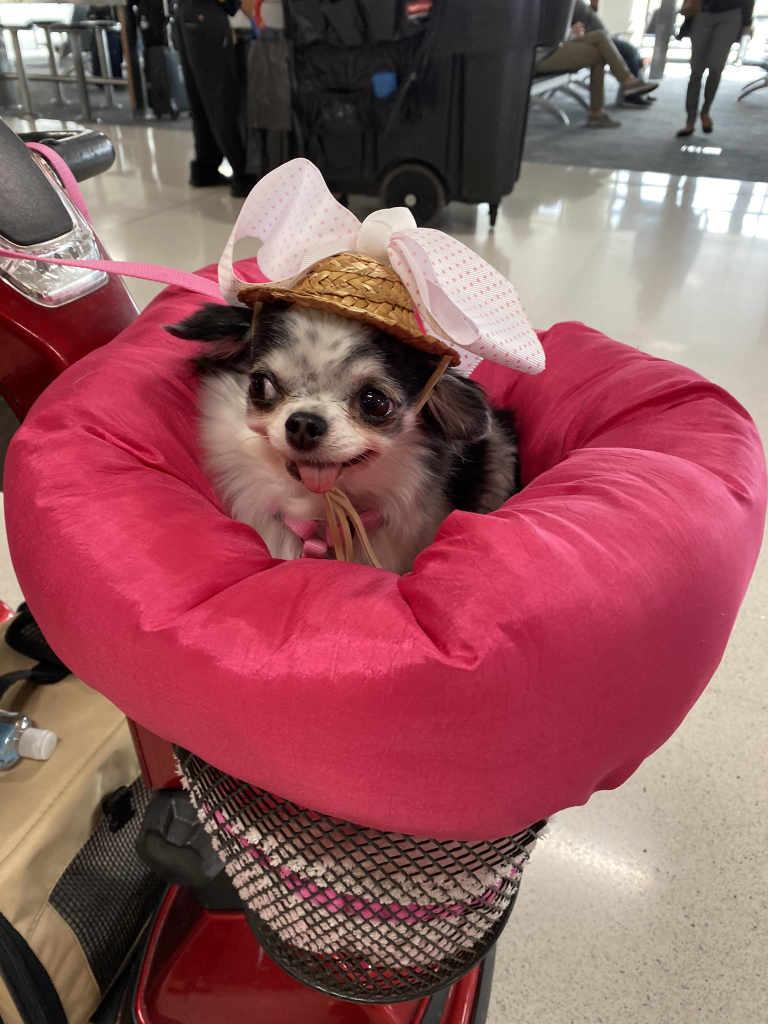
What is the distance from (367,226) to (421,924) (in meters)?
0.77

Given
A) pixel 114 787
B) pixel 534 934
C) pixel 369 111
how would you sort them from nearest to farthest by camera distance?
pixel 114 787, pixel 534 934, pixel 369 111

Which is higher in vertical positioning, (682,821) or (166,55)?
(166,55)

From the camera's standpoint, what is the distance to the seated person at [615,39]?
259 inches

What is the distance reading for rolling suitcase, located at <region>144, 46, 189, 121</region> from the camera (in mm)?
6374

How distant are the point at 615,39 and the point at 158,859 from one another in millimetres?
8294

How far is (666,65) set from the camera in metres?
7.88

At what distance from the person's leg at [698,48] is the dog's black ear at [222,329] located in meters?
6.56

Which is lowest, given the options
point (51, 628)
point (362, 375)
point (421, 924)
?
point (421, 924)

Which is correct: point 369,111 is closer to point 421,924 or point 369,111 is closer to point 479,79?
point 479,79

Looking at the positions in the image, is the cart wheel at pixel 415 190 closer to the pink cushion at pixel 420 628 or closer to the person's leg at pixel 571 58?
the pink cushion at pixel 420 628

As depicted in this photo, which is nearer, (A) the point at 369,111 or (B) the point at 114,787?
(B) the point at 114,787

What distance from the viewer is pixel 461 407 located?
978 millimetres

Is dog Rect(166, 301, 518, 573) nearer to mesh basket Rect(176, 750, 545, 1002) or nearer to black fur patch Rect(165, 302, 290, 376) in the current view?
black fur patch Rect(165, 302, 290, 376)

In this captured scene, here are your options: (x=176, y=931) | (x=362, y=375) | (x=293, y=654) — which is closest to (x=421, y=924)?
(x=293, y=654)
